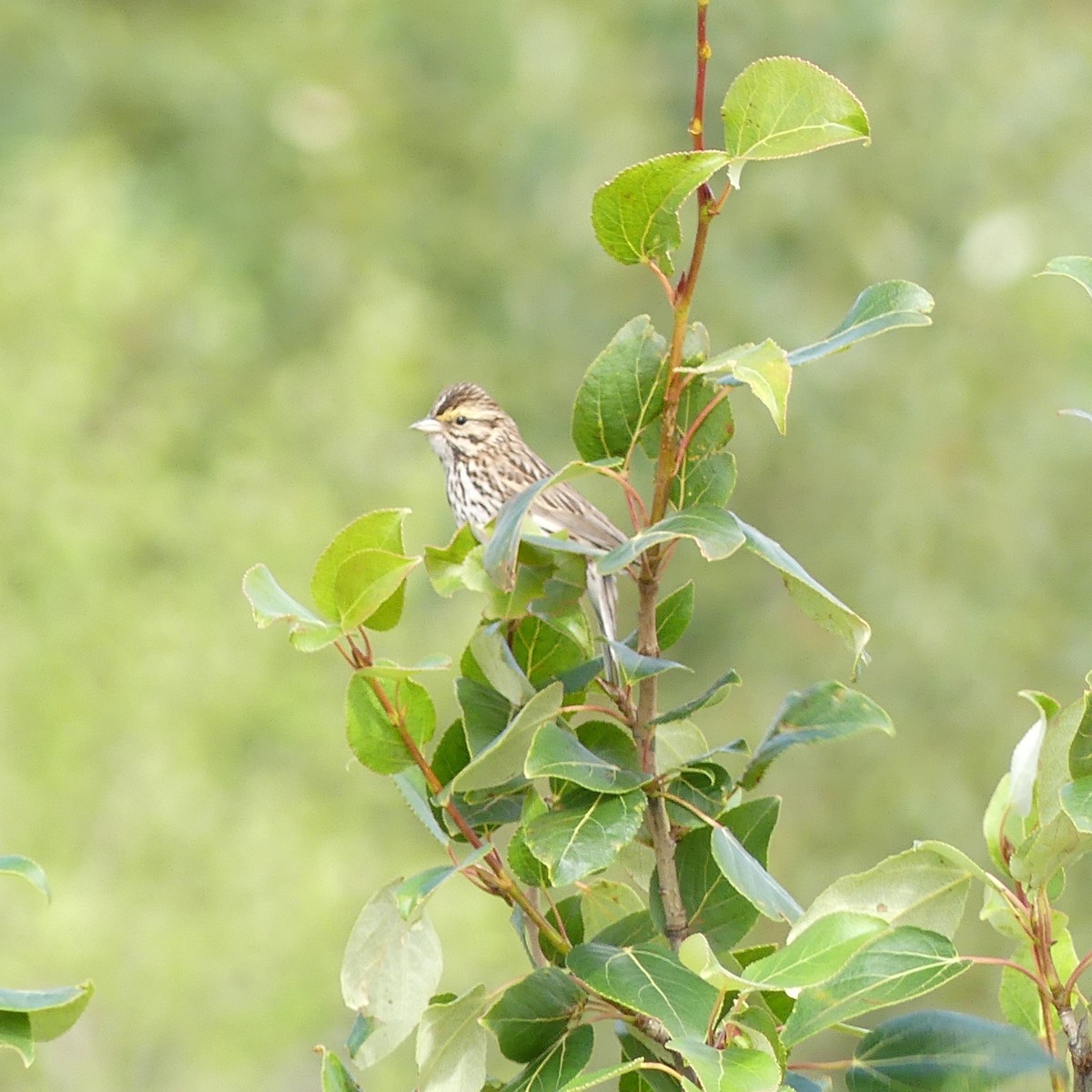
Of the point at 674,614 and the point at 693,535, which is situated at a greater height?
the point at 693,535

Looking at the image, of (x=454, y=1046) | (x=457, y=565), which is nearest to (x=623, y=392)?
(x=457, y=565)

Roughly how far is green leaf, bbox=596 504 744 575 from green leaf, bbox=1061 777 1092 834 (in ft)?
0.88

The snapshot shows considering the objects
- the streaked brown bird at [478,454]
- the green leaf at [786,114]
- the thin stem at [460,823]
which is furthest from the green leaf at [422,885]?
the streaked brown bird at [478,454]

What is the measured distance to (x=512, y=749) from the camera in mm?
1391

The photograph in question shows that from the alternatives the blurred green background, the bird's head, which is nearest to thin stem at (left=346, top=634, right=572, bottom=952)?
the bird's head

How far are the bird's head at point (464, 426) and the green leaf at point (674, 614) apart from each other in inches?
101

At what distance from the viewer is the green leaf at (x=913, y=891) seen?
1.37 meters

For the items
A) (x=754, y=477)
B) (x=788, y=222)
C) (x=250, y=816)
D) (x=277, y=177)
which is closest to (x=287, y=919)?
(x=250, y=816)

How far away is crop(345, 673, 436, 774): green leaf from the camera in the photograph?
4.62 feet

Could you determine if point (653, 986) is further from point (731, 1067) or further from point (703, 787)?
point (703, 787)

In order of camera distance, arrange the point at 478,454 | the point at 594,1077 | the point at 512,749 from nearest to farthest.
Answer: the point at 594,1077 < the point at 512,749 < the point at 478,454

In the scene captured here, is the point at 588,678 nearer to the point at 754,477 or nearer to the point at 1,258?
the point at 754,477

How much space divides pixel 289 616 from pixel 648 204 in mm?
386

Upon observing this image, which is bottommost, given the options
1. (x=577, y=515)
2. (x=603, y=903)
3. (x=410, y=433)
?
(x=410, y=433)
